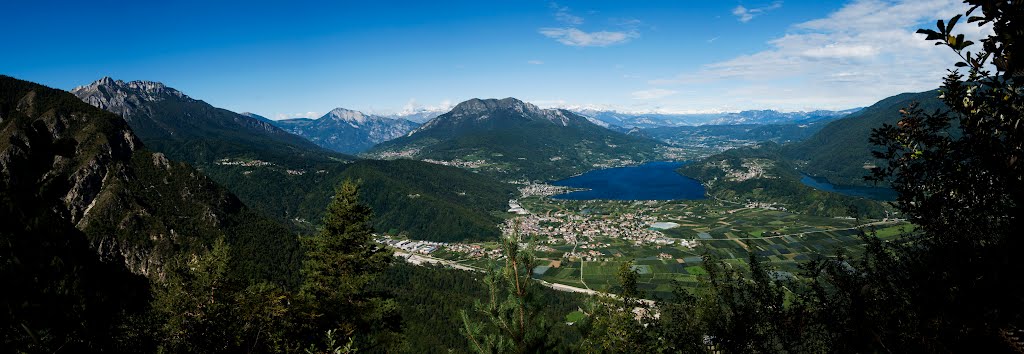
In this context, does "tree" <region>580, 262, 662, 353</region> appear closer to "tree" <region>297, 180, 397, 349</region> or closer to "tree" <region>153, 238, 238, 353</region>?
"tree" <region>153, 238, 238, 353</region>

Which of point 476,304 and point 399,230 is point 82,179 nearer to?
point 399,230

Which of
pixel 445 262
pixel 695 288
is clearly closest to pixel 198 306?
pixel 695 288

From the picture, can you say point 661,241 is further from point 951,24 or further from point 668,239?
point 951,24

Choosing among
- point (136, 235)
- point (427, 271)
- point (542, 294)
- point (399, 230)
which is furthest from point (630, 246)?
point (542, 294)

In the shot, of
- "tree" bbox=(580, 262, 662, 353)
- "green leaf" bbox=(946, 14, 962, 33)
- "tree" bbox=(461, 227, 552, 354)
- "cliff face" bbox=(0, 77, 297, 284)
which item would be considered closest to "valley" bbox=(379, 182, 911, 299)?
"cliff face" bbox=(0, 77, 297, 284)

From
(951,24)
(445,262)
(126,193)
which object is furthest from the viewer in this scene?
(445,262)

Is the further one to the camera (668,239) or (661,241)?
(668,239)
